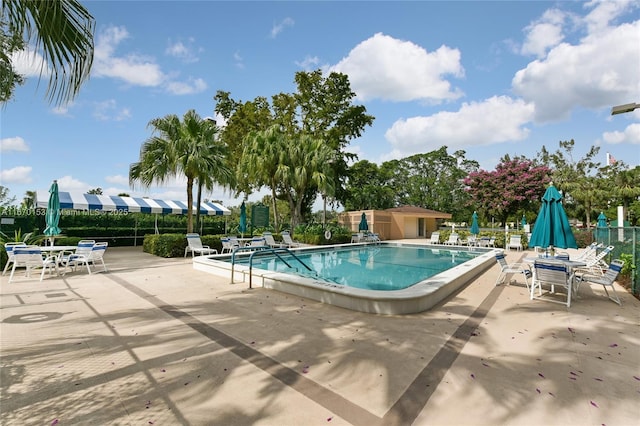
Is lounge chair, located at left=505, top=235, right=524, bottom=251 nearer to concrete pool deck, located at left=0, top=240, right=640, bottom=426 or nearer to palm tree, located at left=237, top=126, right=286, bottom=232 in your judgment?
concrete pool deck, located at left=0, top=240, right=640, bottom=426

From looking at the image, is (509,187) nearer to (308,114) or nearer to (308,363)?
(308,114)

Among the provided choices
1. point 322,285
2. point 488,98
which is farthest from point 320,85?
point 322,285

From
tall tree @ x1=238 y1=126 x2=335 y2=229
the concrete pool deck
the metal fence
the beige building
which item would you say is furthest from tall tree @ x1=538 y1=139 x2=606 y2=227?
the concrete pool deck

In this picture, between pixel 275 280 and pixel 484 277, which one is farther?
pixel 484 277

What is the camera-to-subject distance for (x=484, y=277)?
8.90 metres

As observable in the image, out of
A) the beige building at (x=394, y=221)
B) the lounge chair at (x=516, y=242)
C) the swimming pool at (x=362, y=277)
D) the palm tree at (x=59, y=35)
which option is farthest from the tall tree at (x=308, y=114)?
the palm tree at (x=59, y=35)

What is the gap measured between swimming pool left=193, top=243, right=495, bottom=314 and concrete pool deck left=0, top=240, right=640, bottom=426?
27cm

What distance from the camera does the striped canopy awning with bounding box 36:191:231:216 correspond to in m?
14.2

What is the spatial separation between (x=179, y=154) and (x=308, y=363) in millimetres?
12299

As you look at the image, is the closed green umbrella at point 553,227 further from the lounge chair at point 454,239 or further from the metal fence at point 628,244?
the lounge chair at point 454,239

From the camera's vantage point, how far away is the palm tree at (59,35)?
2.21m

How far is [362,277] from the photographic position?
931 cm

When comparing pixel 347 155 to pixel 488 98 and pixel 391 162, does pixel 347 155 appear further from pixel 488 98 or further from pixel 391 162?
pixel 391 162

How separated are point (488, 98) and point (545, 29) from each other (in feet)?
34.7
